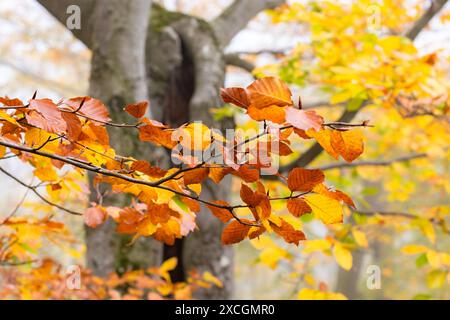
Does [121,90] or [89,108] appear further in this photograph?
[121,90]

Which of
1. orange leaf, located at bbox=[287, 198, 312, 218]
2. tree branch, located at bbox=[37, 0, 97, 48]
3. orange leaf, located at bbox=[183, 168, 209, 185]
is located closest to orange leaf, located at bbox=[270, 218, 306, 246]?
orange leaf, located at bbox=[287, 198, 312, 218]

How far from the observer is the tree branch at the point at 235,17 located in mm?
3186

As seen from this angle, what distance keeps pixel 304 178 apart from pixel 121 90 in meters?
1.79

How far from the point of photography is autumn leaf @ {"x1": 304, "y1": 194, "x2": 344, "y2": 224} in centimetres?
81

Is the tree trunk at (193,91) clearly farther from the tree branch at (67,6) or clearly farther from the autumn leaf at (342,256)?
the autumn leaf at (342,256)

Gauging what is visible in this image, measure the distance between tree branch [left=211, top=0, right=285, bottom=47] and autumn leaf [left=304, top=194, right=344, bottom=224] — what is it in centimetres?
248

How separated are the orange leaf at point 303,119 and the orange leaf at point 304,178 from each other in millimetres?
118

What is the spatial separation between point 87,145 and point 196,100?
181cm

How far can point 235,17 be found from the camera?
328 cm

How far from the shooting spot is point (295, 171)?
782mm

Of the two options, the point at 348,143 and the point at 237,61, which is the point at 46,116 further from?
the point at 237,61

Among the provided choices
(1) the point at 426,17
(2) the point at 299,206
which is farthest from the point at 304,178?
(1) the point at 426,17

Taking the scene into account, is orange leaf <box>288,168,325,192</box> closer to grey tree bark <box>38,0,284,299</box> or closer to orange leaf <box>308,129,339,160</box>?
Answer: orange leaf <box>308,129,339,160</box>
